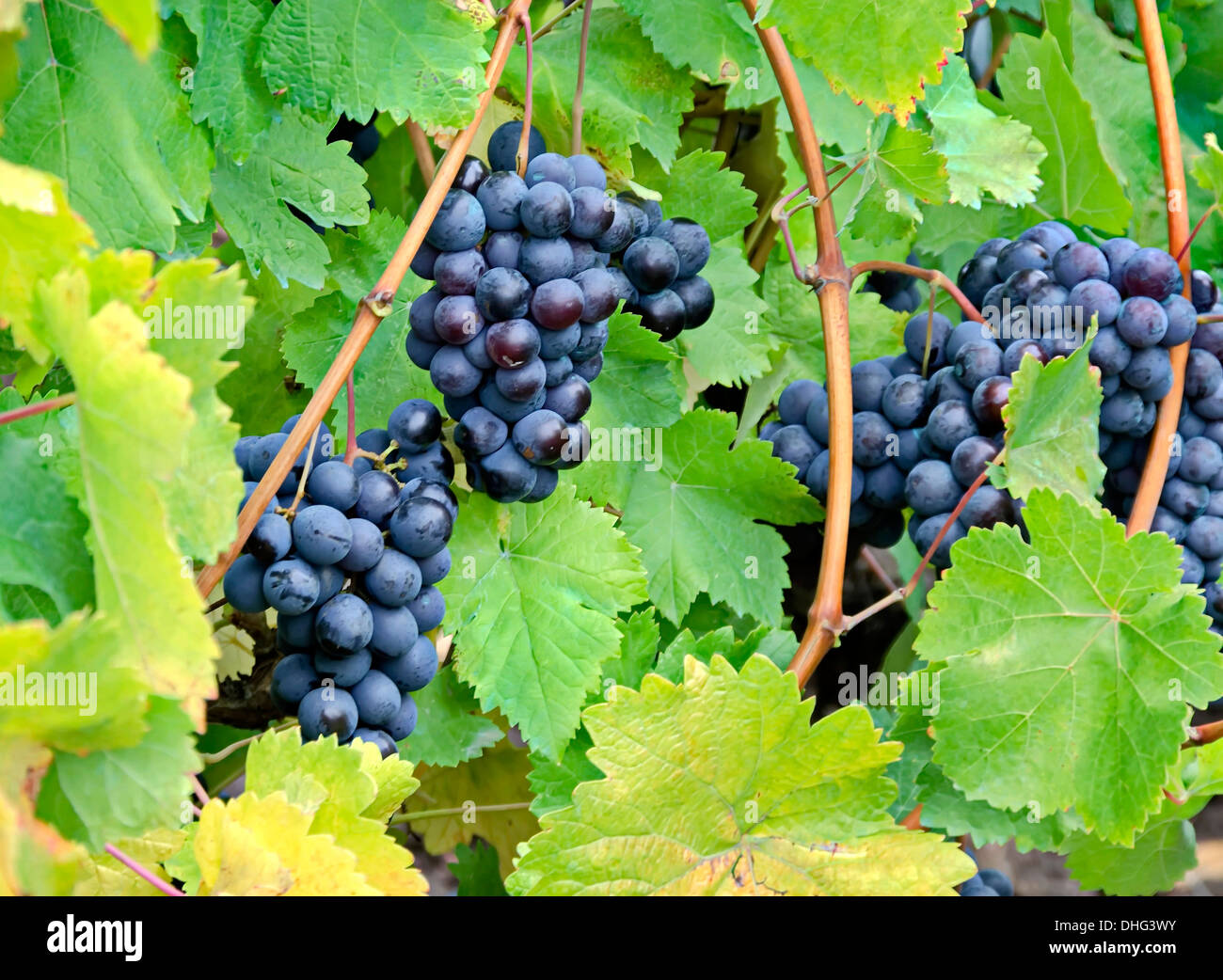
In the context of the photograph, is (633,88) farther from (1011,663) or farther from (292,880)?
(292,880)

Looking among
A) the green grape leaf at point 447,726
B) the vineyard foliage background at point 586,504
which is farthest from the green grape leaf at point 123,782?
the green grape leaf at point 447,726

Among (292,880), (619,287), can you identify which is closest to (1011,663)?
(619,287)

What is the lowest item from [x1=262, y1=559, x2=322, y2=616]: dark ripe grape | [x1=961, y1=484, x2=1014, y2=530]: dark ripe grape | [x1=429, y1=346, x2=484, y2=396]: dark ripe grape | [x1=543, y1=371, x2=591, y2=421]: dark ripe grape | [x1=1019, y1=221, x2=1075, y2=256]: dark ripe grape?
[x1=262, y1=559, x2=322, y2=616]: dark ripe grape

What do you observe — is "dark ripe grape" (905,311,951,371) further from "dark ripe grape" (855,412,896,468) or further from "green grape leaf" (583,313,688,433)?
"green grape leaf" (583,313,688,433)

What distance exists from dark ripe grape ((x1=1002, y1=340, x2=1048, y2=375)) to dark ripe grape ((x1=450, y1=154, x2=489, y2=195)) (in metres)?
0.55

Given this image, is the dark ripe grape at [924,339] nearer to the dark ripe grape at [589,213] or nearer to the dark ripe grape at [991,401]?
the dark ripe grape at [991,401]

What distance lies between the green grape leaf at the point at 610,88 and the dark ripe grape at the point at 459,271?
0.93 feet

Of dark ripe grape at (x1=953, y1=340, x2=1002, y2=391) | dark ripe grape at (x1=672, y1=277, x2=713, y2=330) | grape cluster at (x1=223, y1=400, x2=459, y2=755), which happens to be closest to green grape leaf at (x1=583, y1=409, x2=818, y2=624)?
dark ripe grape at (x1=672, y1=277, x2=713, y2=330)

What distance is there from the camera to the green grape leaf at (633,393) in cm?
119

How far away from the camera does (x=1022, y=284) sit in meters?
1.17

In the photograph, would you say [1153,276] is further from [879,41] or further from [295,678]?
[295,678]

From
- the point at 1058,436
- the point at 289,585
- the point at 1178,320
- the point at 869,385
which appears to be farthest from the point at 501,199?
the point at 1178,320

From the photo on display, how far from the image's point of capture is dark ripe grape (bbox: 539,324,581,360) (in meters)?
0.98

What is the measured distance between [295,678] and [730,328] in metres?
0.66
